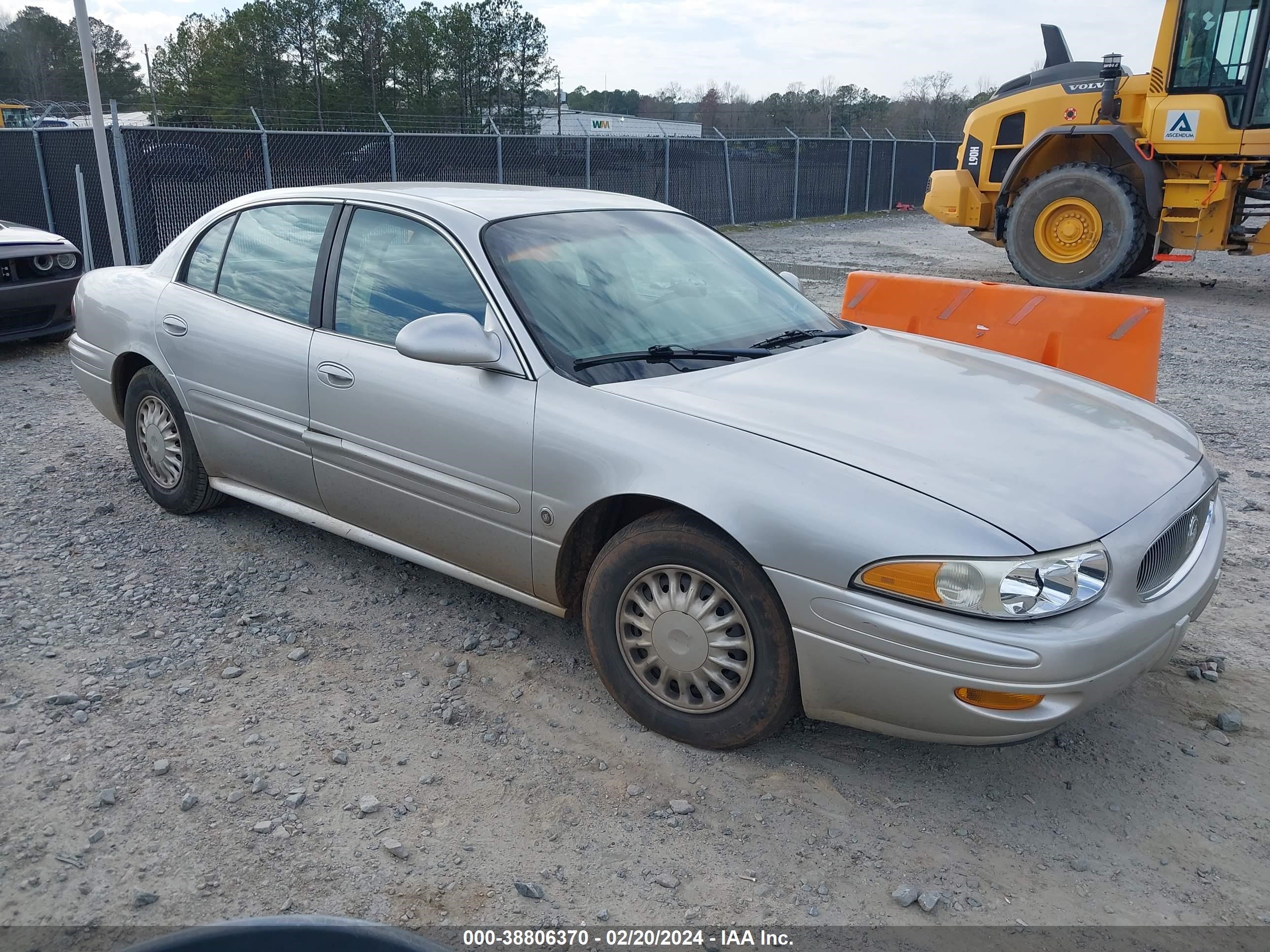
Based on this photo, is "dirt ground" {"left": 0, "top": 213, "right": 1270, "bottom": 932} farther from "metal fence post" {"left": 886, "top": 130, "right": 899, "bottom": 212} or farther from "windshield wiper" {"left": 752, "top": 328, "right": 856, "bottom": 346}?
"metal fence post" {"left": 886, "top": 130, "right": 899, "bottom": 212}

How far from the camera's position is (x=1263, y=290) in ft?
42.2

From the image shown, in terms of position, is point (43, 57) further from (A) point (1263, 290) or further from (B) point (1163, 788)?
(B) point (1163, 788)

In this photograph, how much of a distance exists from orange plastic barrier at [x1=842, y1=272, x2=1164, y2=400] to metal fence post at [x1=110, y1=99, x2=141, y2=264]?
30.3 ft

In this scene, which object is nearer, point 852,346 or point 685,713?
point 685,713

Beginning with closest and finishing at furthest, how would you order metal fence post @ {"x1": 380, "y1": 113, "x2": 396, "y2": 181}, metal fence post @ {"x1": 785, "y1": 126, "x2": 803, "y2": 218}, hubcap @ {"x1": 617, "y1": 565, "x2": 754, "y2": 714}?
1. hubcap @ {"x1": 617, "y1": 565, "x2": 754, "y2": 714}
2. metal fence post @ {"x1": 380, "y1": 113, "x2": 396, "y2": 181}
3. metal fence post @ {"x1": 785, "y1": 126, "x2": 803, "y2": 218}

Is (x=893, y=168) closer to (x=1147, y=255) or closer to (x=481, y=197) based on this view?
(x=1147, y=255)

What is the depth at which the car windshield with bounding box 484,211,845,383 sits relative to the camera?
3.32 metres

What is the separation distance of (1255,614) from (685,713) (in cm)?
243

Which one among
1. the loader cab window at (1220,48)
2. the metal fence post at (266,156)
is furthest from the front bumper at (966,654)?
the metal fence post at (266,156)

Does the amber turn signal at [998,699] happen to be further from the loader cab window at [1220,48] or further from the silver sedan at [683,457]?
the loader cab window at [1220,48]

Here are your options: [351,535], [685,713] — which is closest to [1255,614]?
[685,713]

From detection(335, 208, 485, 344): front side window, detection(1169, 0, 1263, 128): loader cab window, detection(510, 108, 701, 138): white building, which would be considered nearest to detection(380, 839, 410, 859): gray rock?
detection(335, 208, 485, 344): front side window

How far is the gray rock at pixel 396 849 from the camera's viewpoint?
2.58 meters

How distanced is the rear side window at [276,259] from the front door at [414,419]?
0.19 meters
